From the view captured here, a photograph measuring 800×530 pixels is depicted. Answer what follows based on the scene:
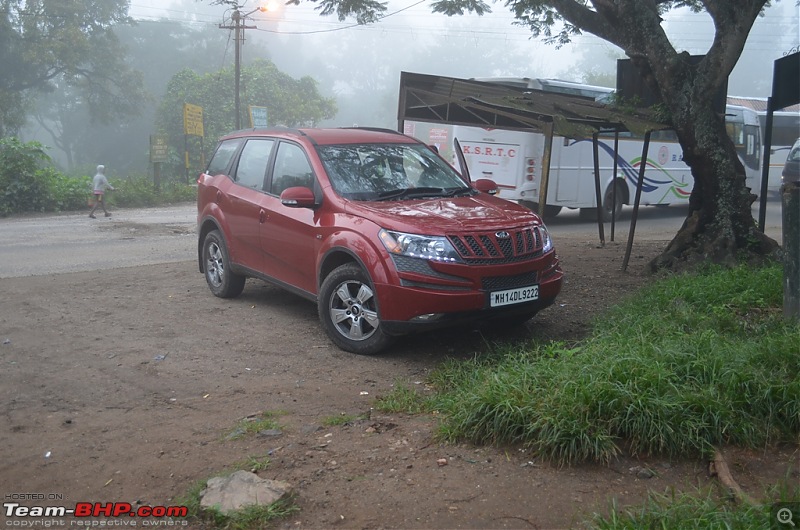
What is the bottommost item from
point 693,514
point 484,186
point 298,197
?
point 693,514

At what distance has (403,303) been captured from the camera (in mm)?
6008

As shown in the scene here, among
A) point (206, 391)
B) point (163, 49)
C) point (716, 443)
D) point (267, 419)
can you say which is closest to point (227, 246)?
point (206, 391)

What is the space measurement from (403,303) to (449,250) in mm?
525

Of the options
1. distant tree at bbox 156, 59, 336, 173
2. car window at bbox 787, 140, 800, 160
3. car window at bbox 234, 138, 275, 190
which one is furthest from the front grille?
distant tree at bbox 156, 59, 336, 173

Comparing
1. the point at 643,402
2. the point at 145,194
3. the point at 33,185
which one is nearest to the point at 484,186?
the point at 643,402

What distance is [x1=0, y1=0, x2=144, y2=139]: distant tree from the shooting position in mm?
39125

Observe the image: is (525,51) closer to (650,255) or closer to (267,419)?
(650,255)

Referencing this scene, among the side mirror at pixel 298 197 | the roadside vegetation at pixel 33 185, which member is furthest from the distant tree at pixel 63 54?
the side mirror at pixel 298 197

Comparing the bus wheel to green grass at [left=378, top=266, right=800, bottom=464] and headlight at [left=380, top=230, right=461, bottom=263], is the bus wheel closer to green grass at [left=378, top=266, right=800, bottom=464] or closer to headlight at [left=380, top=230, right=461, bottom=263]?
headlight at [left=380, top=230, right=461, bottom=263]

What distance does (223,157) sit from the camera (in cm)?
884

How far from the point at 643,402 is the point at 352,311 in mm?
2907

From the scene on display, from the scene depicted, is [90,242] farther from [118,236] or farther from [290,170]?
[290,170]

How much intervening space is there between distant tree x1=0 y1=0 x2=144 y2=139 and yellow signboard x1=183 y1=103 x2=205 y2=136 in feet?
32.1

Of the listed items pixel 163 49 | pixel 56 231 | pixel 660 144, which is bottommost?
pixel 56 231
